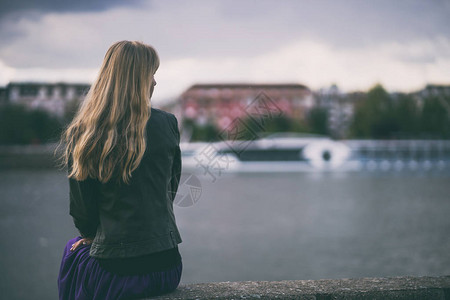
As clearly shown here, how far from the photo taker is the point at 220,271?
5.10 metres

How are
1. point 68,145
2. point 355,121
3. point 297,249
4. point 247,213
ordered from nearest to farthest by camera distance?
point 68,145
point 297,249
point 247,213
point 355,121

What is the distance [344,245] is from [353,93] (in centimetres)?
10465

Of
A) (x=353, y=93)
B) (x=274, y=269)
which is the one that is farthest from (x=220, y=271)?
(x=353, y=93)

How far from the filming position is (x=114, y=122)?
5.39 feet

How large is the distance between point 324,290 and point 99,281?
3.19ft

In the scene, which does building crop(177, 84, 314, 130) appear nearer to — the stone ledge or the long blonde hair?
the stone ledge

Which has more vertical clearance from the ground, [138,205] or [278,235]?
[138,205]

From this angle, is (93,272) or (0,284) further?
(0,284)

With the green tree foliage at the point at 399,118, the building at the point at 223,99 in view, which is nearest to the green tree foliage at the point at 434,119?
the green tree foliage at the point at 399,118

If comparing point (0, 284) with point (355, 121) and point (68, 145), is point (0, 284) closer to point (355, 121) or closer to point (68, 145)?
point (68, 145)

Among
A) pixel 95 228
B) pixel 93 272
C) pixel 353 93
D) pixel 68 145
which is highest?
pixel 353 93

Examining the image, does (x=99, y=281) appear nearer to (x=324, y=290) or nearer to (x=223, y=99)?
(x=324, y=290)

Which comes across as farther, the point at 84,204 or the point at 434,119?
the point at 434,119

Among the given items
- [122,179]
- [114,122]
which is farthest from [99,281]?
[114,122]
